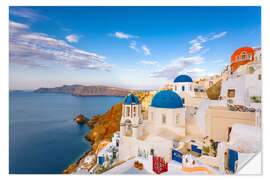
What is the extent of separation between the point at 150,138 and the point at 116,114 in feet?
11.7

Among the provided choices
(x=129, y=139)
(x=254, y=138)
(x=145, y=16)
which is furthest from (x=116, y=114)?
(x=254, y=138)

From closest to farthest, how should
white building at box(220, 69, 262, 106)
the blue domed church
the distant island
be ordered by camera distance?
white building at box(220, 69, 262, 106) < the blue domed church < the distant island

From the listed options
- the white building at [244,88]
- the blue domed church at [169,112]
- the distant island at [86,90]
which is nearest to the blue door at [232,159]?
the white building at [244,88]

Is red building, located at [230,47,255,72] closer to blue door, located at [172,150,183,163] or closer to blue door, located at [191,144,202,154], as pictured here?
blue door, located at [191,144,202,154]

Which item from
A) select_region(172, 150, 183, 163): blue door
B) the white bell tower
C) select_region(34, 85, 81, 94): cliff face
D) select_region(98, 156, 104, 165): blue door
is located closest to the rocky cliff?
select_region(98, 156, 104, 165): blue door

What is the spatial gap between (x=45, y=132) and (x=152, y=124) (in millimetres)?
4400

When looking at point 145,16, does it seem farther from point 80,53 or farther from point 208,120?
point 208,120

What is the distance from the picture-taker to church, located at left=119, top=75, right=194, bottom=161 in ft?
11.0

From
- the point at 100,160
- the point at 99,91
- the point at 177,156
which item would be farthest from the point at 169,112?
the point at 99,91

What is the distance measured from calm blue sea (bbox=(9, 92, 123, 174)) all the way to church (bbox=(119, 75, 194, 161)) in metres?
1.45

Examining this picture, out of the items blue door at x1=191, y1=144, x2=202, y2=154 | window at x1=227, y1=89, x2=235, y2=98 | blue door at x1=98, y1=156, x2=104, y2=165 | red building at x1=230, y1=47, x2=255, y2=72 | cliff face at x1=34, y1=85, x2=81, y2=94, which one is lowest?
blue door at x1=98, y1=156, x2=104, y2=165

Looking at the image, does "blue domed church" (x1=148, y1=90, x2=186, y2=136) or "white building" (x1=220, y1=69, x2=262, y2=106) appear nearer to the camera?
"white building" (x1=220, y1=69, x2=262, y2=106)

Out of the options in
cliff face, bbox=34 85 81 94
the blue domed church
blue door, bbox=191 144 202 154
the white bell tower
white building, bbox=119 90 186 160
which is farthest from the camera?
cliff face, bbox=34 85 81 94
